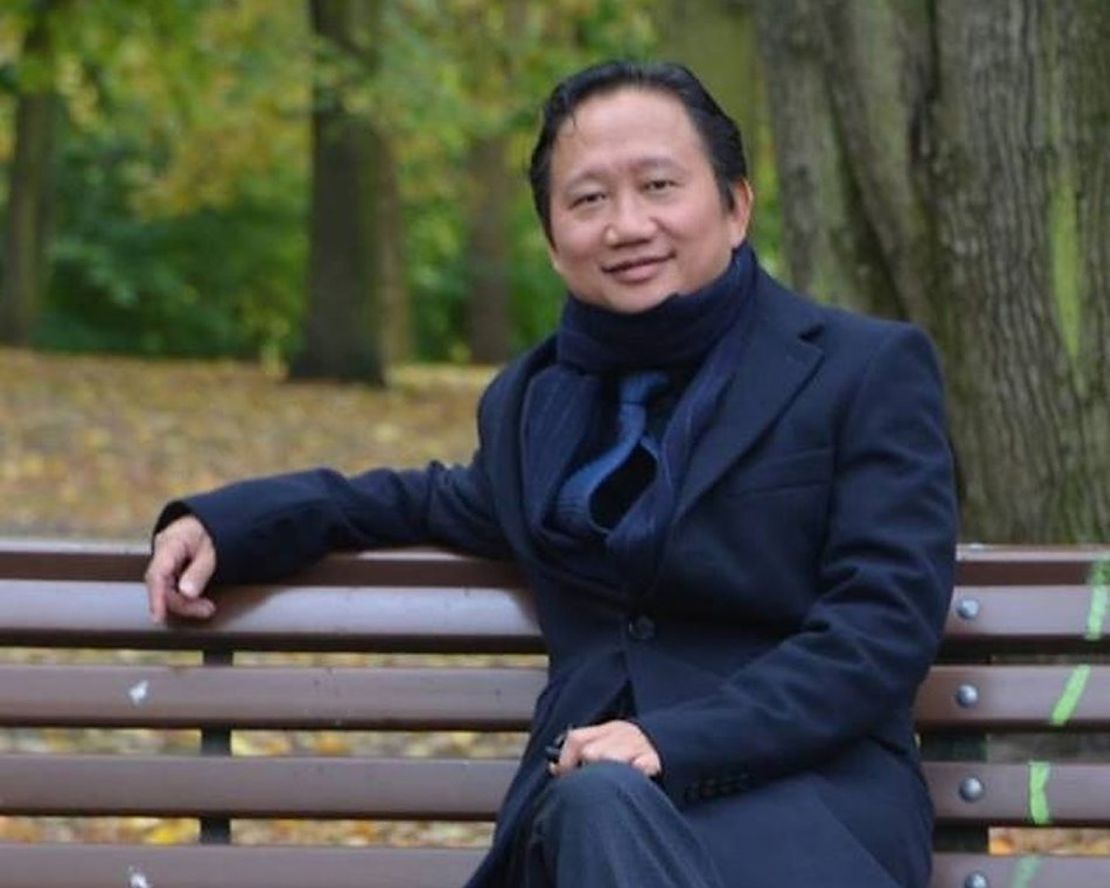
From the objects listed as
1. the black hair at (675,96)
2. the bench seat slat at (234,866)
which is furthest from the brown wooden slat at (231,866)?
the black hair at (675,96)

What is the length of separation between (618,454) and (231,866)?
88 centimetres

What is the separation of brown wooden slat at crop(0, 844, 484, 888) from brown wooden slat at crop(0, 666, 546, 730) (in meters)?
0.19

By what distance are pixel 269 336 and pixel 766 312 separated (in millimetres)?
38757

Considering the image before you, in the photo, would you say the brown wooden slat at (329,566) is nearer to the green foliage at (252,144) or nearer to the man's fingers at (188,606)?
the man's fingers at (188,606)

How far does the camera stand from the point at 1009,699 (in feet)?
14.6

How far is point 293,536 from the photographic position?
457 centimetres


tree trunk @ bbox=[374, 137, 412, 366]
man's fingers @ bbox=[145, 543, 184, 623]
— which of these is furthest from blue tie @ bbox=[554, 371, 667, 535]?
tree trunk @ bbox=[374, 137, 412, 366]

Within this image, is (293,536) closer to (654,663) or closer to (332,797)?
(332,797)

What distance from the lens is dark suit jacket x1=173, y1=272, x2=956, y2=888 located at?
399cm

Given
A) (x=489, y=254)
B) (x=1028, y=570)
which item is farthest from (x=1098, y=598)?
(x=489, y=254)

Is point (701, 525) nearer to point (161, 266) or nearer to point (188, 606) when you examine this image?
point (188, 606)

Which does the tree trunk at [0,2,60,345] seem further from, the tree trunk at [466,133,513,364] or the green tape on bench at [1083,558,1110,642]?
the green tape on bench at [1083,558,1110,642]

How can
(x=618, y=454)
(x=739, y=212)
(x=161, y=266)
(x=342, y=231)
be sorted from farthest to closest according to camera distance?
1. (x=161, y=266)
2. (x=342, y=231)
3. (x=739, y=212)
4. (x=618, y=454)

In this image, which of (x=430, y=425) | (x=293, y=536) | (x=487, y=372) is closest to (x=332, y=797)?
(x=293, y=536)
